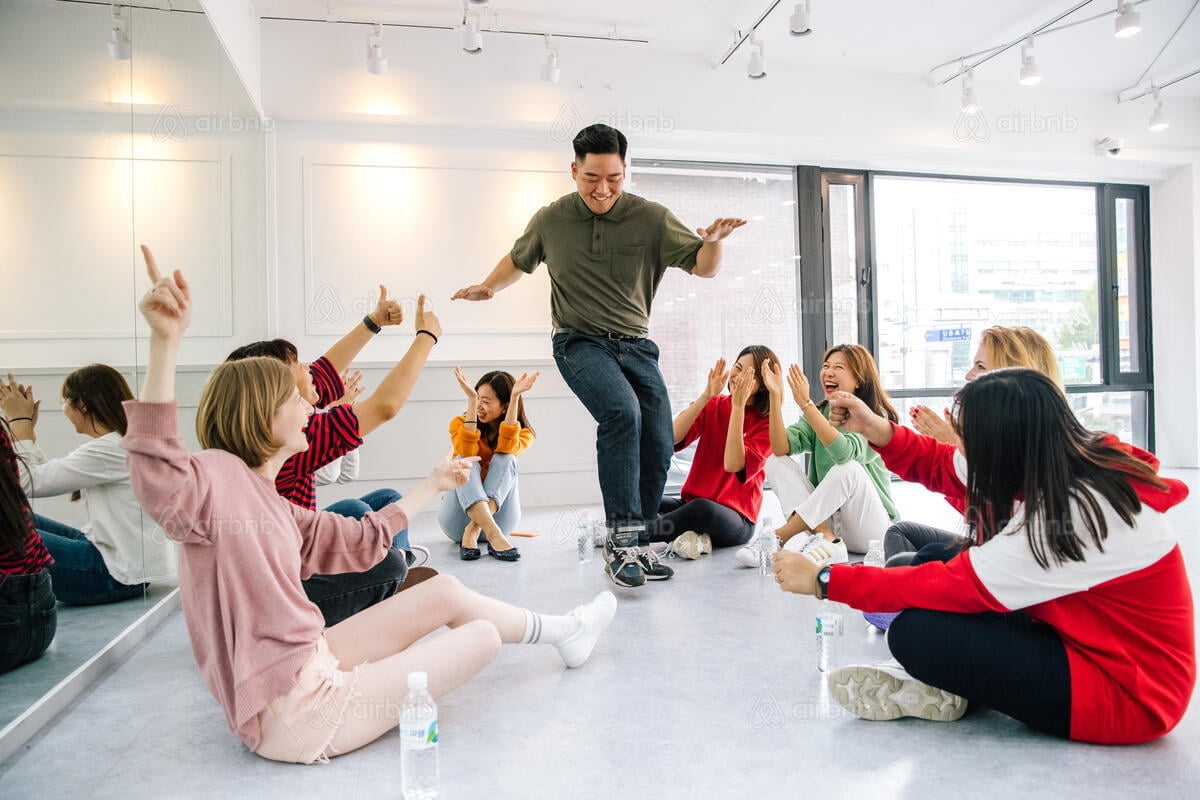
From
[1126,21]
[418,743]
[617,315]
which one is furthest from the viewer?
[1126,21]

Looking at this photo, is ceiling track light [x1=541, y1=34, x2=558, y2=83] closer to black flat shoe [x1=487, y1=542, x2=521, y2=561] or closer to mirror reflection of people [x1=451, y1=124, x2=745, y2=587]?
mirror reflection of people [x1=451, y1=124, x2=745, y2=587]

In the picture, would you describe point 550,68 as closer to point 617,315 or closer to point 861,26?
point 861,26

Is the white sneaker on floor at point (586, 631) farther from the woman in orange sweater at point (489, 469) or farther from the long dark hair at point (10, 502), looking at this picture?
the woman in orange sweater at point (489, 469)

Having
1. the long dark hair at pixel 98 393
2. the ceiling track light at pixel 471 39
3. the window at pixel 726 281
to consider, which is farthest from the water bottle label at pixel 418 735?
the window at pixel 726 281

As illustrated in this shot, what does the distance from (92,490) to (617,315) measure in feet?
5.63

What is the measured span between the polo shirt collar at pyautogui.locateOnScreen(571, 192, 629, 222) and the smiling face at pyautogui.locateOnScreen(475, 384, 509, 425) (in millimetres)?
1024

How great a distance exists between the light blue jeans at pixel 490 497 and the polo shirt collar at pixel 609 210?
3.90 ft

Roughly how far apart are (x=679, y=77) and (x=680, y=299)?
58.0 inches

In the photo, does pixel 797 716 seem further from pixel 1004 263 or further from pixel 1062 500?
pixel 1004 263

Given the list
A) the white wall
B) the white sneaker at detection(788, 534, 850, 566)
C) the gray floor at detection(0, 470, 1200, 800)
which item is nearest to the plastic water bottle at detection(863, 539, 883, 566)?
the white sneaker at detection(788, 534, 850, 566)

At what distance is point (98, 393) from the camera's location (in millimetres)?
2029

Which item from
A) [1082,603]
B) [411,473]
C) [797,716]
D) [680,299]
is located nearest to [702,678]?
[797,716]

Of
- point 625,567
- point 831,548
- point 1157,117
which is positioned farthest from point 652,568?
point 1157,117

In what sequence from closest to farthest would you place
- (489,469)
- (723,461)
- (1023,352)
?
1. (1023,352)
2. (723,461)
3. (489,469)
